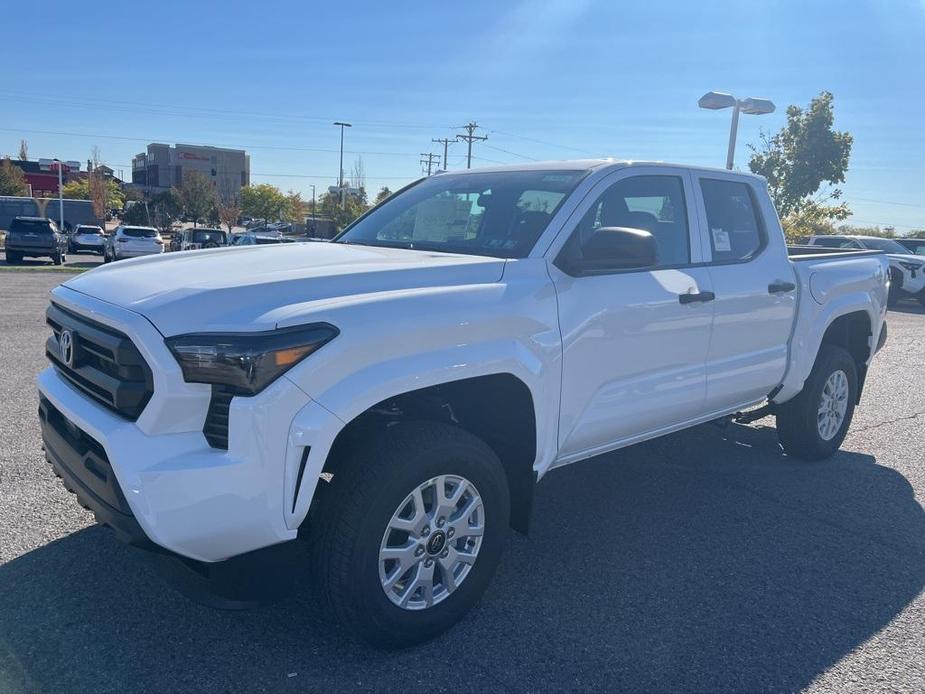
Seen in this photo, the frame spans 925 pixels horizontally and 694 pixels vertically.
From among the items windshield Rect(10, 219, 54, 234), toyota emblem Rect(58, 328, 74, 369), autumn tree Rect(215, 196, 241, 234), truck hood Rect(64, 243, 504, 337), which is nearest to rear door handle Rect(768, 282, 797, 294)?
truck hood Rect(64, 243, 504, 337)

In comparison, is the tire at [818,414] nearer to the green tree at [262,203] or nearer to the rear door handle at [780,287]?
the rear door handle at [780,287]

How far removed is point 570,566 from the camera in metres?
3.79

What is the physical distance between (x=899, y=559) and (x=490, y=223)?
2.86 m

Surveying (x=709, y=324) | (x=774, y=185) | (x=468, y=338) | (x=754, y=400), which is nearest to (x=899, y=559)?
(x=754, y=400)

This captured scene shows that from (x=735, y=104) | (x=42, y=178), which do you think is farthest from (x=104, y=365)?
(x=42, y=178)

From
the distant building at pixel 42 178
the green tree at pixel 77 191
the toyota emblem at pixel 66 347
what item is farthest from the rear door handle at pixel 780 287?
the distant building at pixel 42 178

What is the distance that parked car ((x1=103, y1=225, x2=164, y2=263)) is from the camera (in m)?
25.4

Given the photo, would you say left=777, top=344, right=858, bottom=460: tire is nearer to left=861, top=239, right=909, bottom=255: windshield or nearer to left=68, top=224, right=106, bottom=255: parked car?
left=861, top=239, right=909, bottom=255: windshield

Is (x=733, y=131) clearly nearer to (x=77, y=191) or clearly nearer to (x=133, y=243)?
(x=133, y=243)

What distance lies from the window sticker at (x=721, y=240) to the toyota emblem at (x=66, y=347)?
3445 millimetres

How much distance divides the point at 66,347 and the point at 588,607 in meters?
2.51

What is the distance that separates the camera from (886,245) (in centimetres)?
2016

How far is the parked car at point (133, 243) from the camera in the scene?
25.4 metres

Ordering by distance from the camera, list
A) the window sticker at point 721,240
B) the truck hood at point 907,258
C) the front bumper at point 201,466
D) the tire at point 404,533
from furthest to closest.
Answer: the truck hood at point 907,258, the window sticker at point 721,240, the tire at point 404,533, the front bumper at point 201,466
